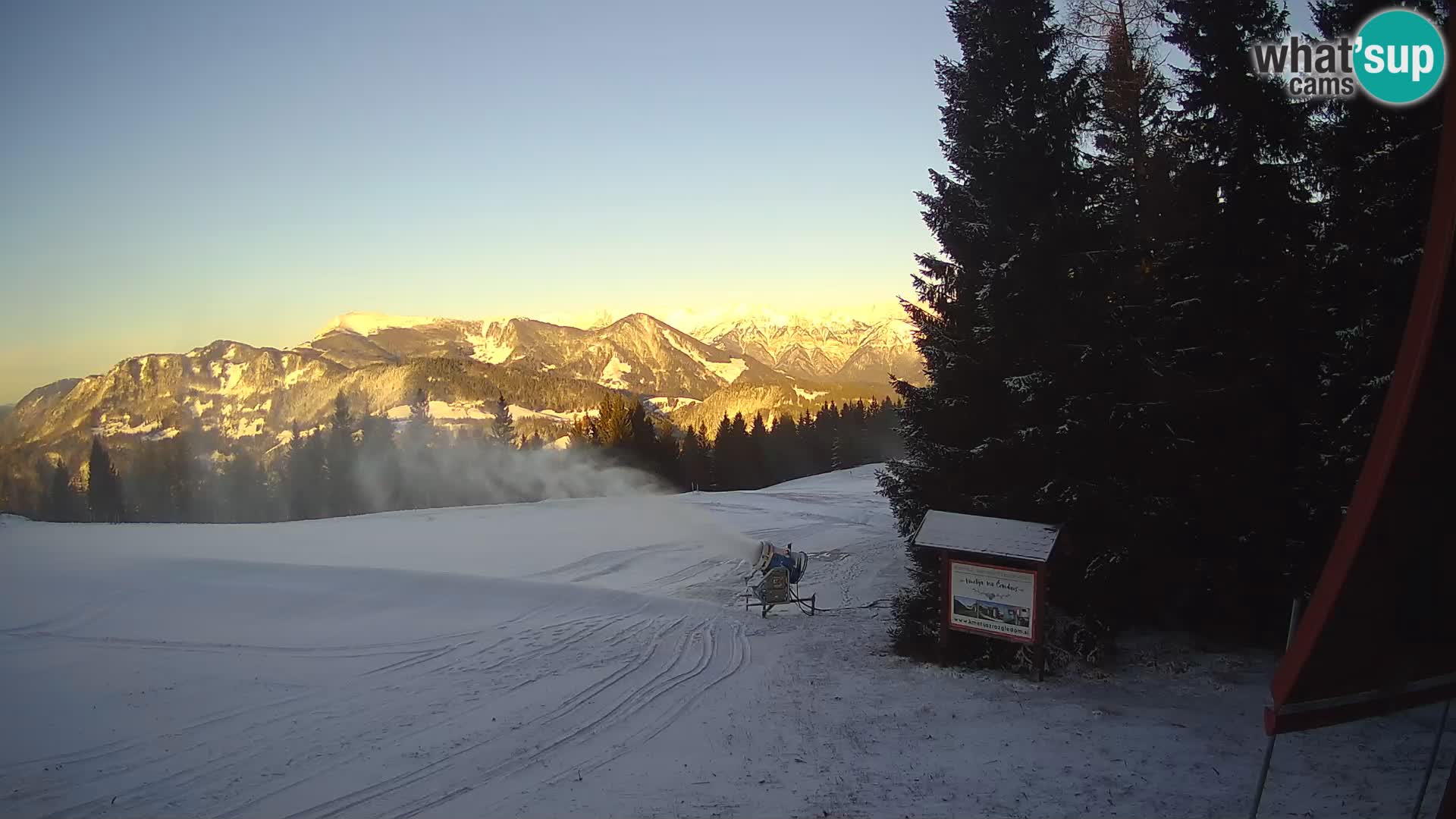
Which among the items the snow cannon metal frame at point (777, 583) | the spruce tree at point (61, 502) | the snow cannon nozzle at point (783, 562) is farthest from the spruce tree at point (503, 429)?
the snow cannon metal frame at point (777, 583)

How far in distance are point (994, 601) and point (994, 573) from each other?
0.60m

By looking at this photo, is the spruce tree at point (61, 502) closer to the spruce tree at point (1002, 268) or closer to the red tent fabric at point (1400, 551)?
the spruce tree at point (1002, 268)

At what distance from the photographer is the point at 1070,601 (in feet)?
49.8

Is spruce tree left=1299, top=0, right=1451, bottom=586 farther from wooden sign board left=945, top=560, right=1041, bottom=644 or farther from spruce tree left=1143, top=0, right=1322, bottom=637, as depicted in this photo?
wooden sign board left=945, top=560, right=1041, bottom=644

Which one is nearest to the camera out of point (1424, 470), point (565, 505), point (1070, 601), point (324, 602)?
point (1424, 470)

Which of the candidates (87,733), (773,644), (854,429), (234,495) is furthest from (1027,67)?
(234,495)

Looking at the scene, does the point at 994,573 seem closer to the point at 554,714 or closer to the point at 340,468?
the point at 554,714

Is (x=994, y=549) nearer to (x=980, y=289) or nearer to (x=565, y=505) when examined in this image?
(x=980, y=289)

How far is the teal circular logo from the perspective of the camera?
1116cm

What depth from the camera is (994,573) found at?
47.7 feet

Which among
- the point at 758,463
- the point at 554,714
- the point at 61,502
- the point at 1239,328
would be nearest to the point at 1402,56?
the point at 1239,328

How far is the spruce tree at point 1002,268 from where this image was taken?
47.9 ft

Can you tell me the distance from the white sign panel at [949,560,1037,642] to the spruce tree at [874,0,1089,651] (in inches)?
25.8

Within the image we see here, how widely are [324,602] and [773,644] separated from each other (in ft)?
37.8
